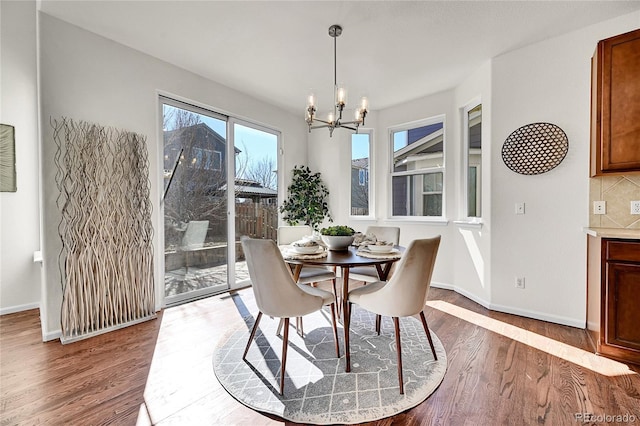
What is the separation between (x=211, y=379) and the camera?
1872mm

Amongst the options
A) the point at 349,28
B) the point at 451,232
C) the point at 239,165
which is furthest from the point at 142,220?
the point at 451,232

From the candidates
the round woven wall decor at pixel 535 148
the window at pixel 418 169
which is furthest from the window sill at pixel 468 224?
the round woven wall decor at pixel 535 148

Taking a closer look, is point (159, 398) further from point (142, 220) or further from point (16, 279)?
point (16, 279)

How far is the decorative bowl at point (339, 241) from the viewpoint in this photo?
2.36 metres

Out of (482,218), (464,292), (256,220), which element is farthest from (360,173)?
(464,292)

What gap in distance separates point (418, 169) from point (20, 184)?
193 inches

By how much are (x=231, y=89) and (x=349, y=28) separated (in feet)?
6.33

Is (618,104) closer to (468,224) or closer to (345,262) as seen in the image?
(468,224)

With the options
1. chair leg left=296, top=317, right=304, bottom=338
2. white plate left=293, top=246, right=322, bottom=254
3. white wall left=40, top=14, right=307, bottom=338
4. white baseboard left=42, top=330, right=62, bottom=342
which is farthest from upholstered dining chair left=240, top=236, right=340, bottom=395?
white baseboard left=42, top=330, right=62, bottom=342

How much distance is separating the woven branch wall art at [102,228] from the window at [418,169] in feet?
11.0

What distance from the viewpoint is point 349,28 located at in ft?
8.20

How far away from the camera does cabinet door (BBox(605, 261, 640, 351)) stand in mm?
2000

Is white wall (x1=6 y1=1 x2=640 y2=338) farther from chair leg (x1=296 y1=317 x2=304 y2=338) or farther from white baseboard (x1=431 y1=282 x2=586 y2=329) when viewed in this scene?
chair leg (x1=296 y1=317 x2=304 y2=338)

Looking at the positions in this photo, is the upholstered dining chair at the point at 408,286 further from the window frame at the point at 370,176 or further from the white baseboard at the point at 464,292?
the window frame at the point at 370,176
